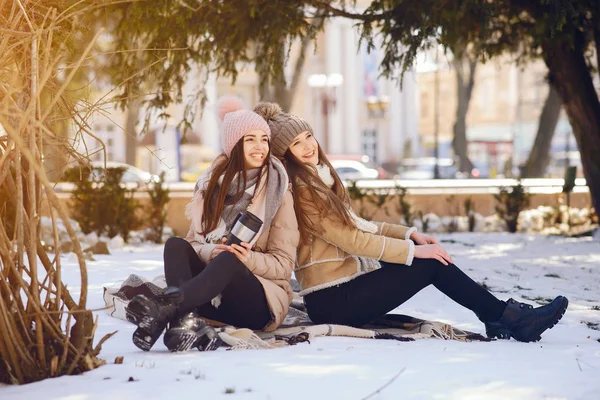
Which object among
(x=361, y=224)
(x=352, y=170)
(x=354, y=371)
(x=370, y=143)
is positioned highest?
(x=361, y=224)

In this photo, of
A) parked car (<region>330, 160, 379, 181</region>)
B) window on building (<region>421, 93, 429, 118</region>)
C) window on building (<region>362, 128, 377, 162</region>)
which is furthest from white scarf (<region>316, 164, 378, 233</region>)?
window on building (<region>421, 93, 429, 118</region>)

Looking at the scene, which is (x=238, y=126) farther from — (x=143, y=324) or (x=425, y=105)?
(x=425, y=105)

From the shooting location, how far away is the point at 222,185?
15.7ft

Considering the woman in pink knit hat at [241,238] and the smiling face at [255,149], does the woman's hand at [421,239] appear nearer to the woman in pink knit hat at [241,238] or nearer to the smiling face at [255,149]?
the woman in pink knit hat at [241,238]

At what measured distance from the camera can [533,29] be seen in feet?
31.2

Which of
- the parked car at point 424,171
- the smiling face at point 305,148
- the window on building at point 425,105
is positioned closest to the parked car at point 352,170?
the parked car at point 424,171

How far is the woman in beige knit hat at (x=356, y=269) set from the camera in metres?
4.82

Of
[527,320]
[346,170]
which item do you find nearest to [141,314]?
[527,320]

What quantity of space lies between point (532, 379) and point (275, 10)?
6.17 meters

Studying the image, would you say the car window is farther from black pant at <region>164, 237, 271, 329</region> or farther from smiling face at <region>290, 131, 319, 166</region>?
black pant at <region>164, 237, 271, 329</region>

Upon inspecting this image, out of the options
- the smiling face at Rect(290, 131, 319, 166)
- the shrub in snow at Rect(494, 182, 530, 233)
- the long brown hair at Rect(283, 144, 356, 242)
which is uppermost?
the smiling face at Rect(290, 131, 319, 166)

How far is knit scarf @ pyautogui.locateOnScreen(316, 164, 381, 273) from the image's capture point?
482 cm

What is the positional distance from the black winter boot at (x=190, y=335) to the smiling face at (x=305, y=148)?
1.04 metres

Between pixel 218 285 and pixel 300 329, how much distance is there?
62cm
